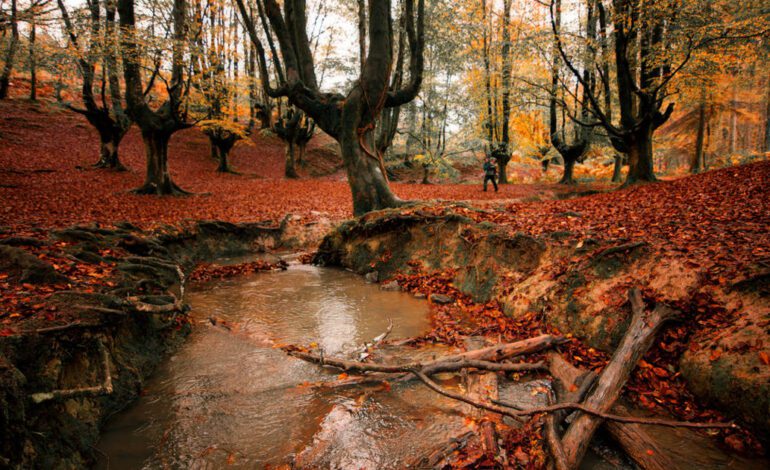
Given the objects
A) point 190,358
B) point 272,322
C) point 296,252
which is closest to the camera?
point 190,358

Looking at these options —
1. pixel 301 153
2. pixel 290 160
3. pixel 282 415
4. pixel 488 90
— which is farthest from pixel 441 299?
pixel 301 153

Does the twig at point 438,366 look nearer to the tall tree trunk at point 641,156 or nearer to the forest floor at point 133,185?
the forest floor at point 133,185

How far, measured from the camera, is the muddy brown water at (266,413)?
8.97 ft

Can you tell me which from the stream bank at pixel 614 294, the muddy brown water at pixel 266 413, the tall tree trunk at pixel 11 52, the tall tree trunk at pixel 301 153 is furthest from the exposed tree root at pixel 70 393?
the tall tree trunk at pixel 301 153

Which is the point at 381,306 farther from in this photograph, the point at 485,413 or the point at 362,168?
the point at 362,168

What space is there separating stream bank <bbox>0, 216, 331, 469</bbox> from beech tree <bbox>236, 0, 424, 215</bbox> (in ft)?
16.2

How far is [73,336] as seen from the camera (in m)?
3.05

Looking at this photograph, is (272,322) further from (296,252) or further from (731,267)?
(731,267)

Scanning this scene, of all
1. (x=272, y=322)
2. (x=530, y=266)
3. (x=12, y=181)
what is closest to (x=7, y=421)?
(x=272, y=322)

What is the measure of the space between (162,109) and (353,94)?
333 inches

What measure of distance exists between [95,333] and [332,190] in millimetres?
15151

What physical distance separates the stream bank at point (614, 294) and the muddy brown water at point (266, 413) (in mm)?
1829

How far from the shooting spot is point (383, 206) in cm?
910

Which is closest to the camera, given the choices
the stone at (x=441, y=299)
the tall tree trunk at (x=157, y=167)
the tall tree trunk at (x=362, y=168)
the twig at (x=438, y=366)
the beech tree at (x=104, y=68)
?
the twig at (x=438, y=366)
